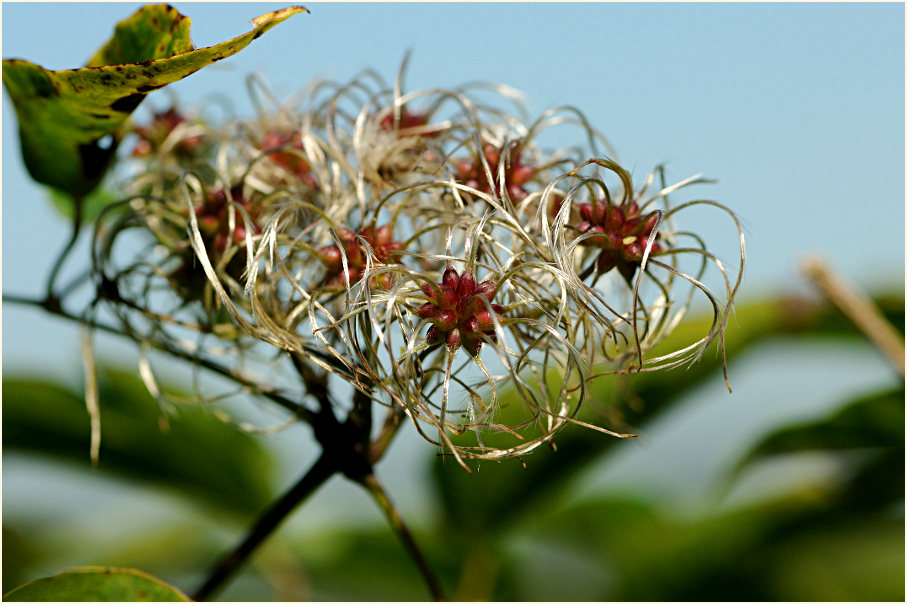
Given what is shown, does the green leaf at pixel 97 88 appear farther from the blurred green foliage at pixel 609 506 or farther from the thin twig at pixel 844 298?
the thin twig at pixel 844 298

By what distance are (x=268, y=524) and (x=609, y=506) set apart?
1042 mm

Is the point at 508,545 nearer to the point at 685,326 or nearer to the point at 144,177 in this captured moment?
the point at 685,326

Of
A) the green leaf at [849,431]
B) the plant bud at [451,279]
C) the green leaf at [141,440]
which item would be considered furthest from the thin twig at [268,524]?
the green leaf at [849,431]

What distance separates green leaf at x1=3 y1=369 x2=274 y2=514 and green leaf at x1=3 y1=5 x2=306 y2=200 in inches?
21.2

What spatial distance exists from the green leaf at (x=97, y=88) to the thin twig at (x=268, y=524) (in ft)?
1.25

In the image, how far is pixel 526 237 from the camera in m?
0.68

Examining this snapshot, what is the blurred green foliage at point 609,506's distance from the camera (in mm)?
1412

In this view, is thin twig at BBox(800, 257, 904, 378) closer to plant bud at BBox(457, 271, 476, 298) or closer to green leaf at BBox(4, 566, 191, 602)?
plant bud at BBox(457, 271, 476, 298)

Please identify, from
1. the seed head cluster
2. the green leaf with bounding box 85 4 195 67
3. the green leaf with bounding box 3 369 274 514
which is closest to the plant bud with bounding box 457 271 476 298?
the seed head cluster

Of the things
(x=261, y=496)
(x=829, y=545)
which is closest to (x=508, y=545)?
(x=261, y=496)

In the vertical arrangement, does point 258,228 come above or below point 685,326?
above

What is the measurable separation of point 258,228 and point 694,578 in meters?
1.03

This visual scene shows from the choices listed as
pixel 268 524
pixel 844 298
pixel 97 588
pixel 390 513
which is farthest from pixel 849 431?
pixel 97 588

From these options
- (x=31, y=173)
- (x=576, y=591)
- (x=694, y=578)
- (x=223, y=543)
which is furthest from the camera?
(x=223, y=543)
